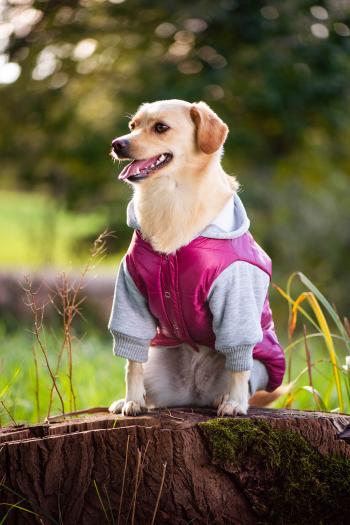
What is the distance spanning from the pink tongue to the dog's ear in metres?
0.21

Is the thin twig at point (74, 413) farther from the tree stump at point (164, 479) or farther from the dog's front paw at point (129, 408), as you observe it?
the tree stump at point (164, 479)

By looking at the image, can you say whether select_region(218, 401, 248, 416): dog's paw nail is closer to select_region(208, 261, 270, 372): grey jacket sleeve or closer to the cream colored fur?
the cream colored fur

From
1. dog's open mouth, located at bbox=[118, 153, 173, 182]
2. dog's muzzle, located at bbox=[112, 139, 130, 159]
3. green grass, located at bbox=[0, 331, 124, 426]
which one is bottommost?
green grass, located at bbox=[0, 331, 124, 426]

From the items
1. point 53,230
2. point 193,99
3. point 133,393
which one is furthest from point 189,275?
point 53,230

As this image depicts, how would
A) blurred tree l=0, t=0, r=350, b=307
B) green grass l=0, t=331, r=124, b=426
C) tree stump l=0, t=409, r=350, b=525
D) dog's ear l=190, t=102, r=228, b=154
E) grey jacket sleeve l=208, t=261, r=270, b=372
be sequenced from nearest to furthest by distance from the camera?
tree stump l=0, t=409, r=350, b=525 < grey jacket sleeve l=208, t=261, r=270, b=372 < dog's ear l=190, t=102, r=228, b=154 < green grass l=0, t=331, r=124, b=426 < blurred tree l=0, t=0, r=350, b=307

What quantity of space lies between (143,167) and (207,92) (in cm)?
626

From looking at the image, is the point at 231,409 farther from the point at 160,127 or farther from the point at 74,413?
the point at 160,127

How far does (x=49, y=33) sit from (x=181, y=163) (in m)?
6.62

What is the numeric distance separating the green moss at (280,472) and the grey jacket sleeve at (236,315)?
314 millimetres

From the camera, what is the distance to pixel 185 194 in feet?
11.1

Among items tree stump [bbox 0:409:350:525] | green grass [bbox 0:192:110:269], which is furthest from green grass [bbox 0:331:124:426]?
green grass [bbox 0:192:110:269]

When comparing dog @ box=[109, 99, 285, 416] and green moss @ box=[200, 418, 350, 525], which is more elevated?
dog @ box=[109, 99, 285, 416]

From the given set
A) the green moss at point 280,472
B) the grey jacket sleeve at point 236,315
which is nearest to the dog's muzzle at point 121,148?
the grey jacket sleeve at point 236,315

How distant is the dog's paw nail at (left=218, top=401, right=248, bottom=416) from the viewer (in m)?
3.22
